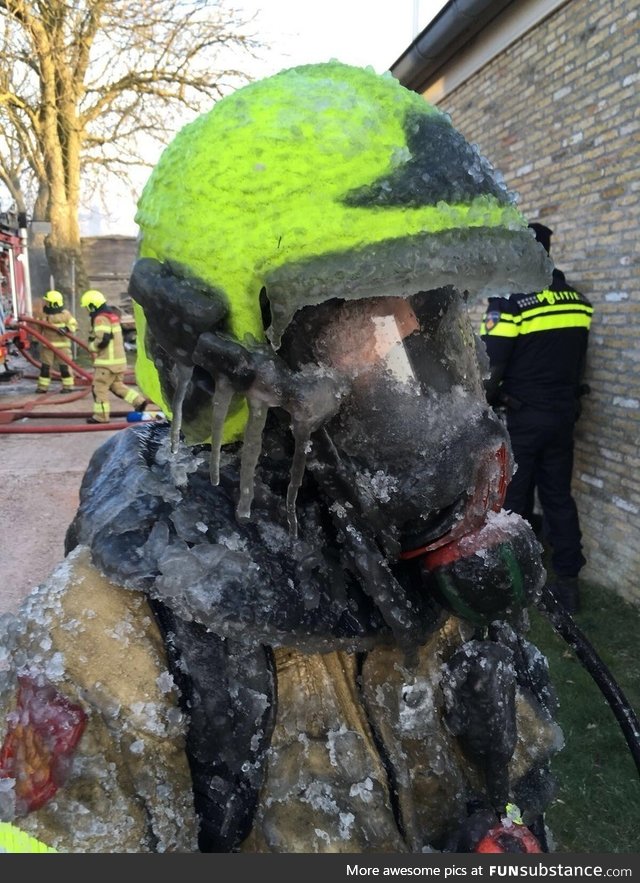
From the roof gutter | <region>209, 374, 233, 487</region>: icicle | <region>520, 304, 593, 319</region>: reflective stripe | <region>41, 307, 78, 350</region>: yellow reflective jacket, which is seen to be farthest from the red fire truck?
<region>209, 374, 233, 487</region>: icicle

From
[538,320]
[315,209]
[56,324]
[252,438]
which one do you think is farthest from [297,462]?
[56,324]

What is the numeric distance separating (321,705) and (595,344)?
15.9 feet

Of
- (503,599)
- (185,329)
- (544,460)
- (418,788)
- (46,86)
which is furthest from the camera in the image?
(46,86)

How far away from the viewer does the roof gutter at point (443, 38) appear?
19.5 ft

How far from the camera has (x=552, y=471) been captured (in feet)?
16.9

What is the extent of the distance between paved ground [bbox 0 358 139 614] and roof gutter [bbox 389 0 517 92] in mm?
4352

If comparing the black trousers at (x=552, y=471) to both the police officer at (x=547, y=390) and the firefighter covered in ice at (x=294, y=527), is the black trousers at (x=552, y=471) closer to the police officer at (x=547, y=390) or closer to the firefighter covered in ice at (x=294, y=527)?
the police officer at (x=547, y=390)

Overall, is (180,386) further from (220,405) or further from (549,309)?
(549,309)

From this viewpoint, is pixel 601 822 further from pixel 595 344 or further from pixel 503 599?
pixel 595 344

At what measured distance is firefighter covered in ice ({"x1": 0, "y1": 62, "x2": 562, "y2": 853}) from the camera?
917 mm

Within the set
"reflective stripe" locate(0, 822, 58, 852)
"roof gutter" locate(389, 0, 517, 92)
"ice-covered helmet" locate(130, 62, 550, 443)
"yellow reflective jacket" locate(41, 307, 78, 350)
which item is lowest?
"yellow reflective jacket" locate(41, 307, 78, 350)

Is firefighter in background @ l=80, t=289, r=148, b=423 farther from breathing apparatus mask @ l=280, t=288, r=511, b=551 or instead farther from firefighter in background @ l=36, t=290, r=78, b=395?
breathing apparatus mask @ l=280, t=288, r=511, b=551

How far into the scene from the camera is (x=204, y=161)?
958 millimetres

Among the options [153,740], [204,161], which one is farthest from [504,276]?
[153,740]
